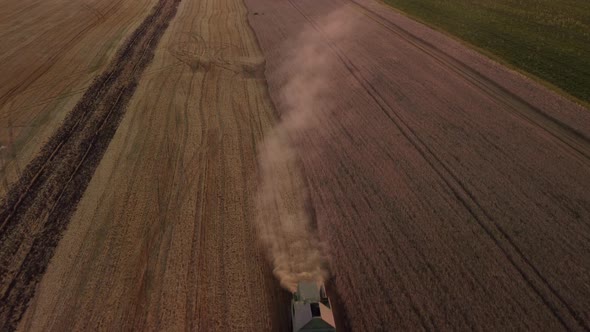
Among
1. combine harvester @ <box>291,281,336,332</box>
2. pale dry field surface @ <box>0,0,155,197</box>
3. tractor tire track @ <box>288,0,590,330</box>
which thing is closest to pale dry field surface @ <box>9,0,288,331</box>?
combine harvester @ <box>291,281,336,332</box>

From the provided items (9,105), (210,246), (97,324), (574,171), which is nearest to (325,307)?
(210,246)

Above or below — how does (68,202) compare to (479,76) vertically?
below

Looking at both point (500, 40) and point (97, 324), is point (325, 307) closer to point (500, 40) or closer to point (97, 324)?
point (97, 324)

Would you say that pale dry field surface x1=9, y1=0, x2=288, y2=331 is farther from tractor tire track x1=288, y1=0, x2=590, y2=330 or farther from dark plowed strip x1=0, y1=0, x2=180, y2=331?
tractor tire track x1=288, y1=0, x2=590, y2=330

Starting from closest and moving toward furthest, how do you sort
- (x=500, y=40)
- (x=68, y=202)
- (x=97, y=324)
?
(x=97, y=324) < (x=68, y=202) < (x=500, y=40)

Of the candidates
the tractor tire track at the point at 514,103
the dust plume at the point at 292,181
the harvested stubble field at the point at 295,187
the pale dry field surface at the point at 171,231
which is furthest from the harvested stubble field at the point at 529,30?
the pale dry field surface at the point at 171,231

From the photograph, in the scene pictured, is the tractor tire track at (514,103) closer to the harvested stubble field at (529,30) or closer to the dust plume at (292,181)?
the harvested stubble field at (529,30)
